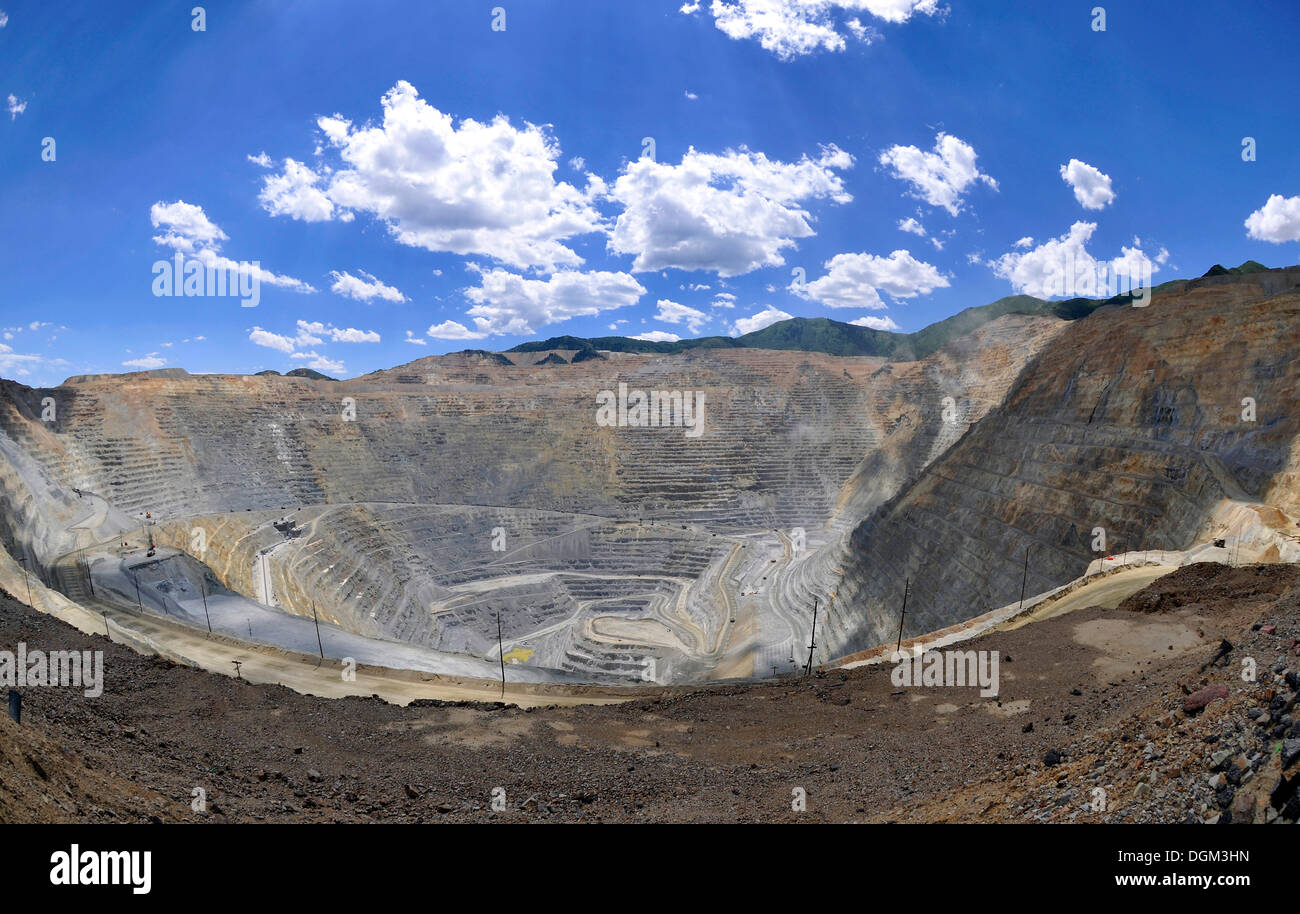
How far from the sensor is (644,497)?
75.3 metres

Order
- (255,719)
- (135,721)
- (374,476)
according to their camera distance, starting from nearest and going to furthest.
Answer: (135,721) → (255,719) → (374,476)

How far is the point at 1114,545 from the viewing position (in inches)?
1043

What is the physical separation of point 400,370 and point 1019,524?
296ft

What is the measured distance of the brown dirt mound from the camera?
1669cm

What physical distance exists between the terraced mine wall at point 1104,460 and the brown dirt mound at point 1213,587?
626 centimetres

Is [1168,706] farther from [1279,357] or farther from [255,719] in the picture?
[1279,357]
